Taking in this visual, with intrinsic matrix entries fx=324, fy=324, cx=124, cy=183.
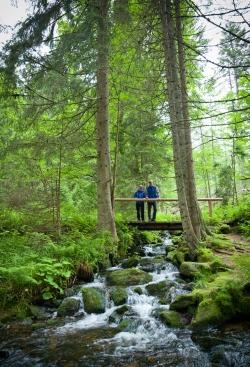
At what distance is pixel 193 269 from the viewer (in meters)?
8.80

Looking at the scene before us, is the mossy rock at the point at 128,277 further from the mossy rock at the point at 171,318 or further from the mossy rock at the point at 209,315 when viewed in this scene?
the mossy rock at the point at 209,315

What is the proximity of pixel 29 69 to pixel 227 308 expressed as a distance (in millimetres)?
8814

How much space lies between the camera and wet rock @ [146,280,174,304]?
7.67 m

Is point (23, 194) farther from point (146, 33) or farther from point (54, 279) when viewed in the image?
point (146, 33)

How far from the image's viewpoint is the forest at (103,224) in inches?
217

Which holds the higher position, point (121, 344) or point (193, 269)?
point (193, 269)

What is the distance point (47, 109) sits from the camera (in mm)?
11195

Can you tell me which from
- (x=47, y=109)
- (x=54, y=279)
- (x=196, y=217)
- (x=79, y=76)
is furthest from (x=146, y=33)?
(x=54, y=279)

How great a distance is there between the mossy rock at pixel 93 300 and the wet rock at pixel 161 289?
1.19 m

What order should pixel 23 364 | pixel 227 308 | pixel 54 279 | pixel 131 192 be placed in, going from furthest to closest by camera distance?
pixel 131 192 < pixel 54 279 < pixel 227 308 < pixel 23 364

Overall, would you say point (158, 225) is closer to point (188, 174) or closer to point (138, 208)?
point (138, 208)

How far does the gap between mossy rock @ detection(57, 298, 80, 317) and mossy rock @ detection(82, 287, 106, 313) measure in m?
0.20

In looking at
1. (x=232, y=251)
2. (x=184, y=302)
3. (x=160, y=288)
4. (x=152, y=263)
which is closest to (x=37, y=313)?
(x=160, y=288)

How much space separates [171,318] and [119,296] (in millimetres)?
1622
